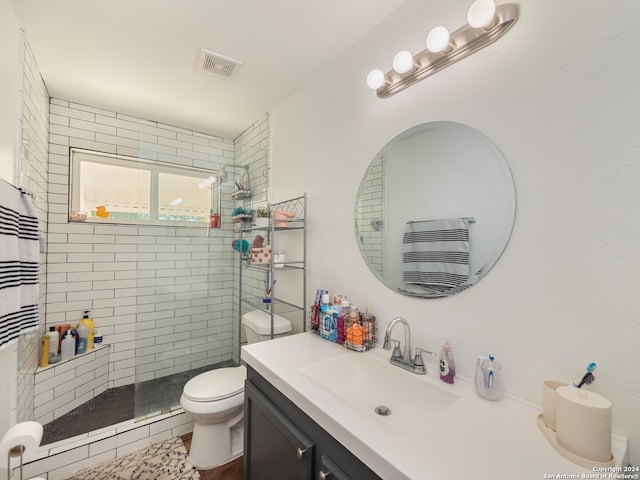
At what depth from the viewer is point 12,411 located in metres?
Answer: 1.52

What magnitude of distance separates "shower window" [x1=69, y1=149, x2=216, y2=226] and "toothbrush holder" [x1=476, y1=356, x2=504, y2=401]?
7.28ft

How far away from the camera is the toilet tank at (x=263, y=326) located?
1.97m

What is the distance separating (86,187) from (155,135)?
0.82 meters

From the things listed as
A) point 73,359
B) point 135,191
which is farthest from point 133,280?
point 135,191

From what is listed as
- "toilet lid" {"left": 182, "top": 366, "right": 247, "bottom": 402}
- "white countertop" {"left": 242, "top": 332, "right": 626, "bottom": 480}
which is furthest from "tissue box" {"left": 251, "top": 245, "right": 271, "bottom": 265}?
"white countertop" {"left": 242, "top": 332, "right": 626, "bottom": 480}

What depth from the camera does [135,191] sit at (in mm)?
2604

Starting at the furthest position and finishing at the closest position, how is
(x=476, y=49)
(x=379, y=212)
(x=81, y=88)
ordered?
1. (x=81, y=88)
2. (x=379, y=212)
3. (x=476, y=49)

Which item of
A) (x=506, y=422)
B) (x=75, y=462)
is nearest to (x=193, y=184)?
(x=75, y=462)

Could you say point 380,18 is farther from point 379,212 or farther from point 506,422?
point 506,422

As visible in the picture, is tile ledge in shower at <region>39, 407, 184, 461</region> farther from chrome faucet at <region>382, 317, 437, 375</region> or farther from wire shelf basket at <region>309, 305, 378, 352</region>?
chrome faucet at <region>382, 317, 437, 375</region>

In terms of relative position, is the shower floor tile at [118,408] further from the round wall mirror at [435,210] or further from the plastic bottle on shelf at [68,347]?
the round wall mirror at [435,210]

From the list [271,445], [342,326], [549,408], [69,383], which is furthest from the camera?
[69,383]

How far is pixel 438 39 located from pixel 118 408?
3.12 meters

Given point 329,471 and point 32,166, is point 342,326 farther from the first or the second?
point 32,166
